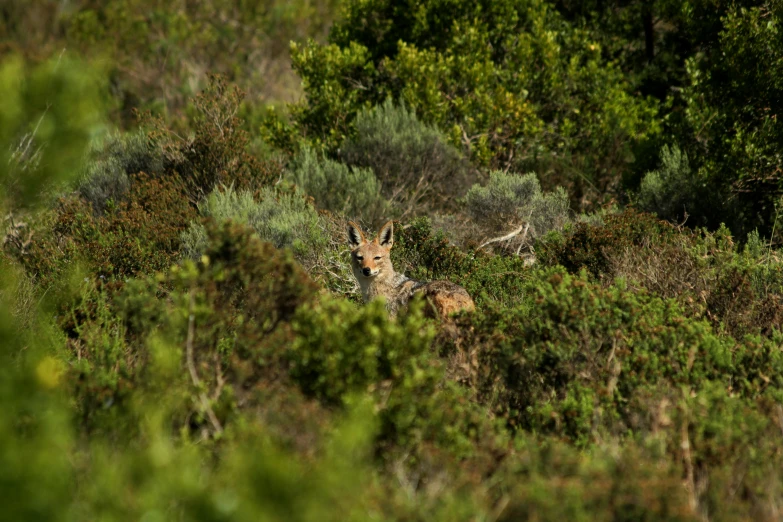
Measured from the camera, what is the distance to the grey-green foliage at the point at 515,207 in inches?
378

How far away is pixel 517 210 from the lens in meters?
9.68

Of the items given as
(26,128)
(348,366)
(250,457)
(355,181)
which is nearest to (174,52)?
(355,181)

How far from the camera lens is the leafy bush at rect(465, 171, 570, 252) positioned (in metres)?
9.54

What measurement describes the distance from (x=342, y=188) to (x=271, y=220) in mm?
1991

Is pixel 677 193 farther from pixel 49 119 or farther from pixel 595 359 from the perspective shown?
pixel 49 119

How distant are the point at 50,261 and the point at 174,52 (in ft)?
34.8

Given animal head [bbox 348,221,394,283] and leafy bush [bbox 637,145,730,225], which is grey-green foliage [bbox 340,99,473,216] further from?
animal head [bbox 348,221,394,283]

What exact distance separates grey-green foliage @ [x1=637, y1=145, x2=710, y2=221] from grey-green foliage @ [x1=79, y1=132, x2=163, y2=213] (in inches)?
236

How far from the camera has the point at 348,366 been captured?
14.6ft

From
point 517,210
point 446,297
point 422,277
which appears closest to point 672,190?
point 517,210

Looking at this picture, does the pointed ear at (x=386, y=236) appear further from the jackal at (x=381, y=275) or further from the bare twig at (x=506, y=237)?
the bare twig at (x=506, y=237)

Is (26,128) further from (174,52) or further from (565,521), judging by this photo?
(174,52)

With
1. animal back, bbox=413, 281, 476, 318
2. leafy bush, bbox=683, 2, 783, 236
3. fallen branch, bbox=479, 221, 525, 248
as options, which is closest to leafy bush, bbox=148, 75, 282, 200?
fallen branch, bbox=479, 221, 525, 248

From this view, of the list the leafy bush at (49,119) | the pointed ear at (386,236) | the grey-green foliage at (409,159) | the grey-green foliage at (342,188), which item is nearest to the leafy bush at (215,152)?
the grey-green foliage at (342,188)
